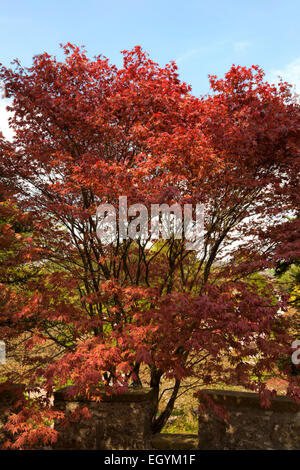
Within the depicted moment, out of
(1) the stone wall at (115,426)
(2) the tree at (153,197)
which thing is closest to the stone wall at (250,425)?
(2) the tree at (153,197)

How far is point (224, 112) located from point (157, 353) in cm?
310

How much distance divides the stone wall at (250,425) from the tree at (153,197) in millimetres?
293

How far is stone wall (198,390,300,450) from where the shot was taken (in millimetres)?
4570

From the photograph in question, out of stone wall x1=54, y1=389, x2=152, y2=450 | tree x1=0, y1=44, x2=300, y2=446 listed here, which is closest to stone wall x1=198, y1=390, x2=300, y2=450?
tree x1=0, y1=44, x2=300, y2=446

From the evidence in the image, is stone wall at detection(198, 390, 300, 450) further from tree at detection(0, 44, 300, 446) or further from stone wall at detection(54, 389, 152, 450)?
stone wall at detection(54, 389, 152, 450)

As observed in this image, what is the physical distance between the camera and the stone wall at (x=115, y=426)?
486 centimetres

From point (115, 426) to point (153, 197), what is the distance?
9.90ft

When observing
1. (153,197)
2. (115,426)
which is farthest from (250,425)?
(153,197)

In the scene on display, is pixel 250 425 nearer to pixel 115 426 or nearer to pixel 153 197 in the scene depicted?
pixel 115 426

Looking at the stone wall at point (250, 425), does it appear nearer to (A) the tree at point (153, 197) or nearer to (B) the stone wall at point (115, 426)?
(A) the tree at point (153, 197)

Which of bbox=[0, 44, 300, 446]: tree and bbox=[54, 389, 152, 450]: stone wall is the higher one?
bbox=[0, 44, 300, 446]: tree

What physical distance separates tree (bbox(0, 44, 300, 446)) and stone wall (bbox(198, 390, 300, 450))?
293mm

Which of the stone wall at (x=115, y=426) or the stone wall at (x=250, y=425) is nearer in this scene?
the stone wall at (x=250, y=425)
